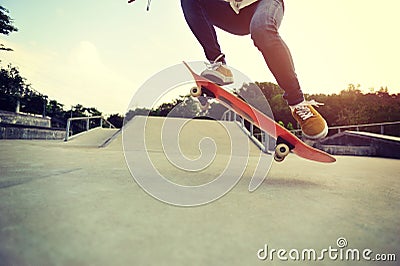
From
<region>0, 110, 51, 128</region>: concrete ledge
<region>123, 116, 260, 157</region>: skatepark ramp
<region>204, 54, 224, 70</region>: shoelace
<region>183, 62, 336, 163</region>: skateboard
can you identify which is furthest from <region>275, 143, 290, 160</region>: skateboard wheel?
<region>0, 110, 51, 128</region>: concrete ledge

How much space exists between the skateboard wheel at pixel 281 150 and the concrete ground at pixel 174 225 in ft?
1.99

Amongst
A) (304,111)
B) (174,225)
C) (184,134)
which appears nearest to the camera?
(174,225)

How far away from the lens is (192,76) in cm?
203

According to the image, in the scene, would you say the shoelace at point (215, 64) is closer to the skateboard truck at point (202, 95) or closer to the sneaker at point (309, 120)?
the skateboard truck at point (202, 95)

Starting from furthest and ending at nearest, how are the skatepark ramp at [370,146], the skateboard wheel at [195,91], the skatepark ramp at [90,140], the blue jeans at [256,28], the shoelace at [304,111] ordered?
the skatepark ramp at [370,146] < the skatepark ramp at [90,140] < the skateboard wheel at [195,91] < the shoelace at [304,111] < the blue jeans at [256,28]

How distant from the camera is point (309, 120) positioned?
1.75 m

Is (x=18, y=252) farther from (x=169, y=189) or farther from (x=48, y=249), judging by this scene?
(x=169, y=189)

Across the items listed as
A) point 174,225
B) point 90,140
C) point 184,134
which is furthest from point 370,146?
point 174,225

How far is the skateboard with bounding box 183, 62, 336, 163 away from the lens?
1806 millimetres

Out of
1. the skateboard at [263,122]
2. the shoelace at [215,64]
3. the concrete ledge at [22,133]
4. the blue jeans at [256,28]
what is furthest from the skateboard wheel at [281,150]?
the concrete ledge at [22,133]

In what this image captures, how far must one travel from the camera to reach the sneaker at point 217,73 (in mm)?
2045

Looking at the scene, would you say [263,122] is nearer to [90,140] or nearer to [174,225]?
[174,225]

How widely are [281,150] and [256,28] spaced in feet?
2.48

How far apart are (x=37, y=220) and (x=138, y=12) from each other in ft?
6.80
